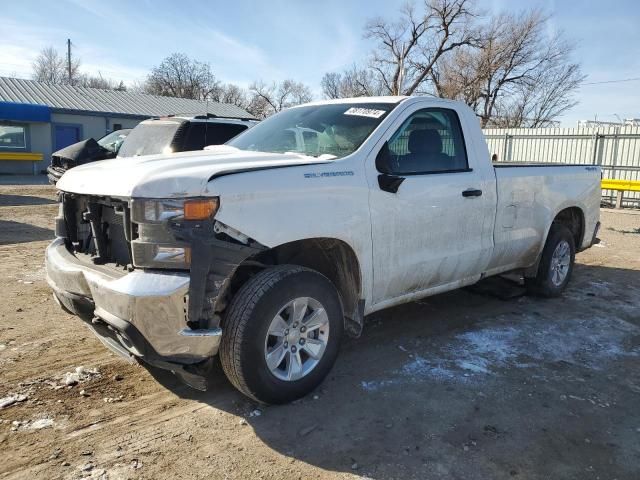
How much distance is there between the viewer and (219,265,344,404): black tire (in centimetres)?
312

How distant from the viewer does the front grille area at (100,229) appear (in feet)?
10.9

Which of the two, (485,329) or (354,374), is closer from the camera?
(354,374)

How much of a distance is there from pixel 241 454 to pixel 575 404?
2224mm

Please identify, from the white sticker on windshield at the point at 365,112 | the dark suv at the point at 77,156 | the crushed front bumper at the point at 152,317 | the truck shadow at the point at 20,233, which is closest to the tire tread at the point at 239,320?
the crushed front bumper at the point at 152,317

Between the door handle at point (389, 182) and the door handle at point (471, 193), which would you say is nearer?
the door handle at point (389, 182)

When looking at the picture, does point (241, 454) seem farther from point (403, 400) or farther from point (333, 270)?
point (333, 270)

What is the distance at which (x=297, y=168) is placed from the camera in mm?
3393

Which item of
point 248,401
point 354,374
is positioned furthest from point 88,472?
point 354,374

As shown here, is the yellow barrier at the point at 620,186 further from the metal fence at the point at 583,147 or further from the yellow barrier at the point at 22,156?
the yellow barrier at the point at 22,156

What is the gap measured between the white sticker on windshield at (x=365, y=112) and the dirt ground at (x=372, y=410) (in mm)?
1886

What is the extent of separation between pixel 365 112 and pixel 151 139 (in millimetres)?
5485

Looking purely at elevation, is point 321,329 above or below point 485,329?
above

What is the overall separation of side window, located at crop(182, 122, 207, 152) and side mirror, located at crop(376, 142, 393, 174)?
16.5 feet

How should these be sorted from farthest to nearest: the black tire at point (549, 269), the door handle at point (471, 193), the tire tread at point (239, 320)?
the black tire at point (549, 269) → the door handle at point (471, 193) → the tire tread at point (239, 320)
